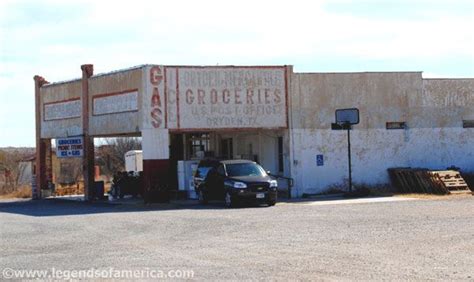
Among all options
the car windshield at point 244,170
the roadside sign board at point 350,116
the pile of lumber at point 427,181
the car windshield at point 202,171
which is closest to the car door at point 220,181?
the car windshield at point 244,170

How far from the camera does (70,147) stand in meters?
37.4

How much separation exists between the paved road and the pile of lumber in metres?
5.77

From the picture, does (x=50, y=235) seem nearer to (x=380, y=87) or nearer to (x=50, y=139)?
(x=380, y=87)

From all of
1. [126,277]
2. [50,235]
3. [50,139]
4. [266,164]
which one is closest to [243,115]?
[266,164]

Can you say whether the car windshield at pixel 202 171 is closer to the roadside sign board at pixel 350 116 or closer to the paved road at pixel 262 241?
the paved road at pixel 262 241

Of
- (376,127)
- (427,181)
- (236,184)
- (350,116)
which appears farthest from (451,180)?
(236,184)

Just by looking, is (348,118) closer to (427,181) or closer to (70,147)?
(427,181)

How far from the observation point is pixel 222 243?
1645cm

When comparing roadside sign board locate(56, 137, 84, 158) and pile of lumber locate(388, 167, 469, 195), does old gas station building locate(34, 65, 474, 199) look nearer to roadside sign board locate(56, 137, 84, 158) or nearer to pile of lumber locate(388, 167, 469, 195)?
roadside sign board locate(56, 137, 84, 158)

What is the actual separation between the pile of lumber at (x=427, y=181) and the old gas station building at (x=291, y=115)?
0.96 m

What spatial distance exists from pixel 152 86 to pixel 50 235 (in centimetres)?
1387

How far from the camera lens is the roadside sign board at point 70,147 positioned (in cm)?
3687

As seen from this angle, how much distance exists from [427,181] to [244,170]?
8644mm

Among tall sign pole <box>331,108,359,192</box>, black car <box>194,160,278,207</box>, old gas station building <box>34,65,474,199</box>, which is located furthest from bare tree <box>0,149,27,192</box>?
tall sign pole <box>331,108,359,192</box>
